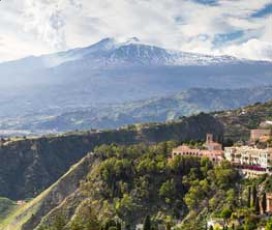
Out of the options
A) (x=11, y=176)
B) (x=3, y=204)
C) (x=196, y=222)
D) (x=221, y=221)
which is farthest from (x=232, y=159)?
(x=11, y=176)

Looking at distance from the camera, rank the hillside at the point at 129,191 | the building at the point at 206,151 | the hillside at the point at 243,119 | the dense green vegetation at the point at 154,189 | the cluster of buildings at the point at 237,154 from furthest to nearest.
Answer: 1. the hillside at the point at 243,119
2. the building at the point at 206,151
3. the cluster of buildings at the point at 237,154
4. the dense green vegetation at the point at 154,189
5. the hillside at the point at 129,191

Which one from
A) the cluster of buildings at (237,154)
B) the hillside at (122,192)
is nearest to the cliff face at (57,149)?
the hillside at (122,192)

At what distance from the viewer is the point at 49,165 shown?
15675 cm

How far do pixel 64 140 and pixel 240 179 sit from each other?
9068 centimetres

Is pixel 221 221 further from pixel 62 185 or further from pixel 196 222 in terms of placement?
pixel 62 185

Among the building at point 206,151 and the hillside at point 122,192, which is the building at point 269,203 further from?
the building at point 206,151

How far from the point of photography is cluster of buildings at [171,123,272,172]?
270ft

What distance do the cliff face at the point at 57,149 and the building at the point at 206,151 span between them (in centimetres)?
5281

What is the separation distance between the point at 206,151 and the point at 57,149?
7725cm

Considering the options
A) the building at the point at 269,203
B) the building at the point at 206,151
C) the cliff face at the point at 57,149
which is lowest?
the cliff face at the point at 57,149

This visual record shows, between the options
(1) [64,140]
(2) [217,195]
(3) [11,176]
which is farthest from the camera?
(1) [64,140]

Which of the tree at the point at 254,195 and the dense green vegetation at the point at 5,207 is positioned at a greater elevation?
the tree at the point at 254,195

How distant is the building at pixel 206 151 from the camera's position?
292ft

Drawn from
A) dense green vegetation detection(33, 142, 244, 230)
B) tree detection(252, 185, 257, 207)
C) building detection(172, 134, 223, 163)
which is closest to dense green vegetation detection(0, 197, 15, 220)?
dense green vegetation detection(33, 142, 244, 230)
